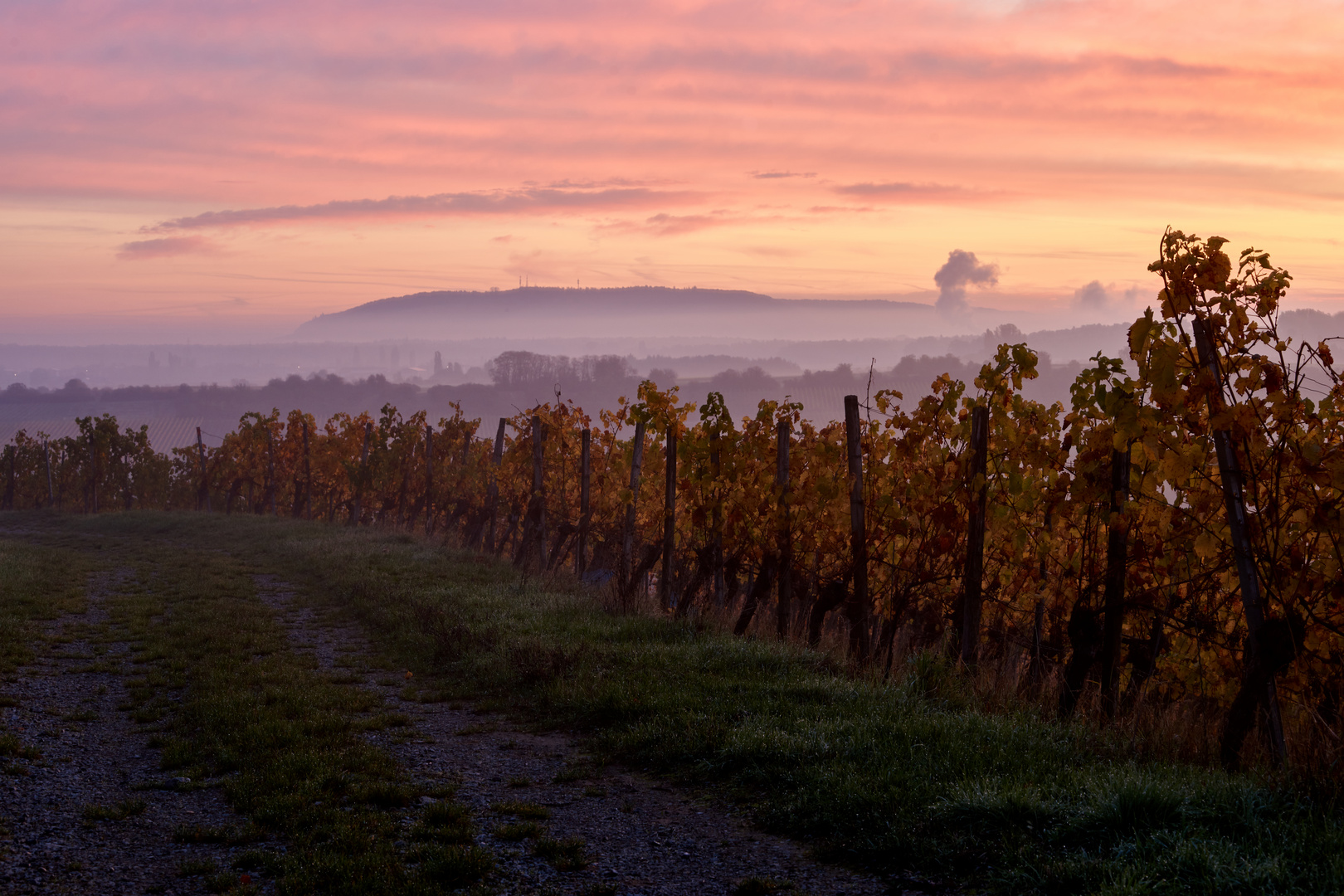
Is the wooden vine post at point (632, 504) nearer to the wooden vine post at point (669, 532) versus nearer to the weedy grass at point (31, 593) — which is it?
the wooden vine post at point (669, 532)

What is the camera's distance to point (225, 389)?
188875mm

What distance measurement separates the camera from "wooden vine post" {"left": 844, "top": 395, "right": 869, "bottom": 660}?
30.4ft

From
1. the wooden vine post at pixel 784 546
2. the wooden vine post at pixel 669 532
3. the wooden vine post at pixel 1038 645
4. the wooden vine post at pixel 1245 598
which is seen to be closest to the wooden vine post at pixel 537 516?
the wooden vine post at pixel 669 532

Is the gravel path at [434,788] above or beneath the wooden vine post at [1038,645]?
beneath

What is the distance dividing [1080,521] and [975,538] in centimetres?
202

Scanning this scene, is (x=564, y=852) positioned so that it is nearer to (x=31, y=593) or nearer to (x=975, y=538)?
(x=975, y=538)

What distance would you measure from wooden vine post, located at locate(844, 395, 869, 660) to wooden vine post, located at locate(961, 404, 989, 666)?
3.67 ft

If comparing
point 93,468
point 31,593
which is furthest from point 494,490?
point 93,468

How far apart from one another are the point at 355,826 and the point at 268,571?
15356mm

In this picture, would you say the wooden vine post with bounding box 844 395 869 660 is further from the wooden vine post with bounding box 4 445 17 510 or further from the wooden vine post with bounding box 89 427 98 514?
the wooden vine post with bounding box 4 445 17 510

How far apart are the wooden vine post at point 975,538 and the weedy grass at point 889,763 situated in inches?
27.0

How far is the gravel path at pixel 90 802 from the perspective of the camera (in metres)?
4.95

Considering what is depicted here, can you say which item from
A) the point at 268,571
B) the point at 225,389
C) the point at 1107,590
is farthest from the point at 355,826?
the point at 225,389

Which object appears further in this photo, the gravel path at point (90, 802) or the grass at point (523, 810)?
the grass at point (523, 810)
